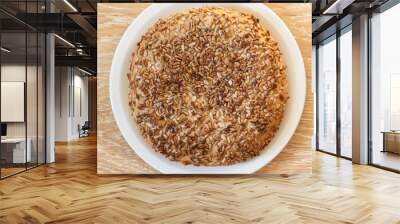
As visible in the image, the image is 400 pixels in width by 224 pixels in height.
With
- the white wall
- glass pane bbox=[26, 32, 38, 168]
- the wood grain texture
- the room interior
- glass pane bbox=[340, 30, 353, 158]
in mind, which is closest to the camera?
the room interior

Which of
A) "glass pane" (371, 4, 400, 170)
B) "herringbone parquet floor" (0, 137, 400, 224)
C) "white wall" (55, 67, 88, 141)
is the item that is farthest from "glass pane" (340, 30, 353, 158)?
"white wall" (55, 67, 88, 141)

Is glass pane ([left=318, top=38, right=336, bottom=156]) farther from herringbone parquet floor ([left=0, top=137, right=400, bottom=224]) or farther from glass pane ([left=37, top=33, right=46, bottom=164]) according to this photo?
glass pane ([left=37, top=33, right=46, bottom=164])

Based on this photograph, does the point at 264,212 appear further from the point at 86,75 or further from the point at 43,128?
the point at 86,75

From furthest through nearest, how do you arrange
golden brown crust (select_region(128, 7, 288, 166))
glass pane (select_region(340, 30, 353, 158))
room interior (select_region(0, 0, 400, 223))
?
1. glass pane (select_region(340, 30, 353, 158))
2. golden brown crust (select_region(128, 7, 288, 166))
3. room interior (select_region(0, 0, 400, 223))

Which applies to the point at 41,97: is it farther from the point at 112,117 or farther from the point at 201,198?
the point at 201,198

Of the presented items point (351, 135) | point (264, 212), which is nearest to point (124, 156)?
point (264, 212)

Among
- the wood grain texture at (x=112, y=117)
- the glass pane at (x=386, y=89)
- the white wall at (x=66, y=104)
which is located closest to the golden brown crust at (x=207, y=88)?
the wood grain texture at (x=112, y=117)

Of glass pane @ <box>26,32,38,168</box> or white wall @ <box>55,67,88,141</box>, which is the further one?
white wall @ <box>55,67,88,141</box>
